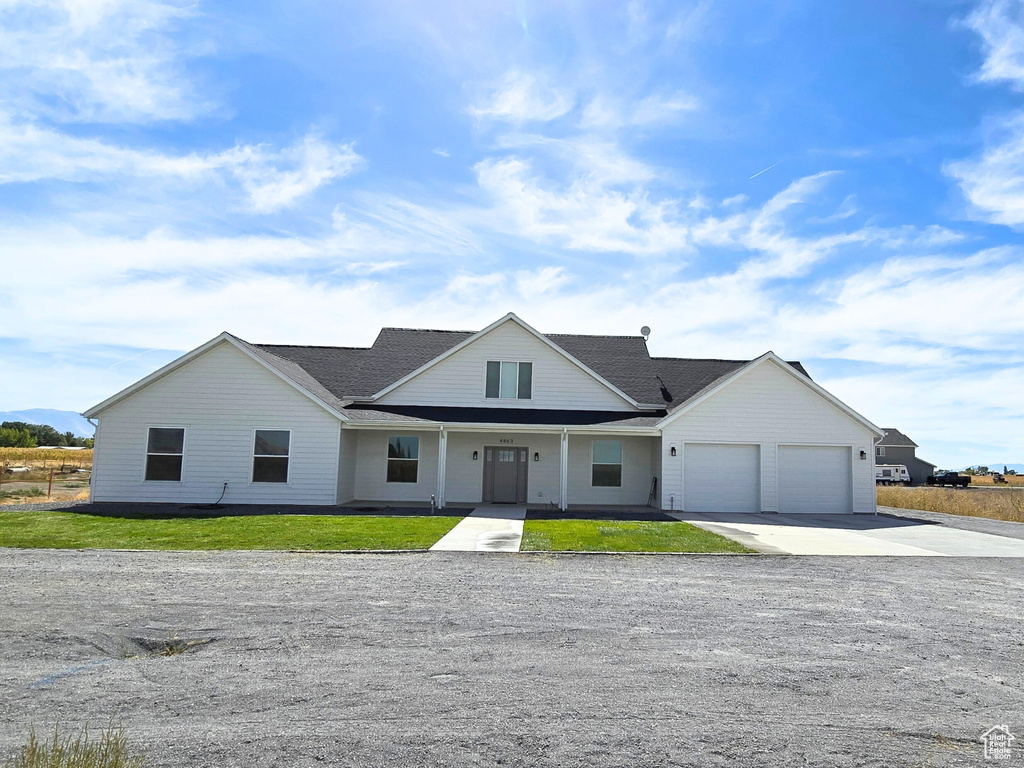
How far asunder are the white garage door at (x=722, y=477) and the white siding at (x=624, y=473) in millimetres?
1631

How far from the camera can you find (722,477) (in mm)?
20844

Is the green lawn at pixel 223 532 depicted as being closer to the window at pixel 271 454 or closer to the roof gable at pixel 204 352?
the window at pixel 271 454

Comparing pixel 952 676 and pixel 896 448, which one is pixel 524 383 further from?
pixel 896 448

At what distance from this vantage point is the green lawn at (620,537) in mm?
12492

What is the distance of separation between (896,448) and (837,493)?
2077 inches

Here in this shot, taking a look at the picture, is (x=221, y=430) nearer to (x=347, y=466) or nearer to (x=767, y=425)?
(x=347, y=466)

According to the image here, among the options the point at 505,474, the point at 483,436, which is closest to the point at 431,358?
the point at 483,436

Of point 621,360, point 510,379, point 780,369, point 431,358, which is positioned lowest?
point 510,379

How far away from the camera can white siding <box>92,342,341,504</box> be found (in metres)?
20.0

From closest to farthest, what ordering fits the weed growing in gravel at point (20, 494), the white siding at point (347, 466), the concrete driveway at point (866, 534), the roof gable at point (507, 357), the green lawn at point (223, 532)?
the green lawn at point (223, 532) → the concrete driveway at point (866, 534) → the white siding at point (347, 466) → the roof gable at point (507, 357) → the weed growing in gravel at point (20, 494)

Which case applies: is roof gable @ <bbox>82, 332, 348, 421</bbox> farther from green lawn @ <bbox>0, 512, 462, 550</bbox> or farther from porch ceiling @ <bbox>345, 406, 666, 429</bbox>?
green lawn @ <bbox>0, 512, 462, 550</bbox>

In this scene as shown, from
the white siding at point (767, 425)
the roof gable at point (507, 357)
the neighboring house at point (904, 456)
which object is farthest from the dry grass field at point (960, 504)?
the neighboring house at point (904, 456)

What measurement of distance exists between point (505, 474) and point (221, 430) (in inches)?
345

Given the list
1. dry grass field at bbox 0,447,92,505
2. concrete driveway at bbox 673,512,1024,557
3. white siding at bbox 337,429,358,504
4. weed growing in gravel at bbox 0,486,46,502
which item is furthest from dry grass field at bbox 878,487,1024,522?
weed growing in gravel at bbox 0,486,46,502
